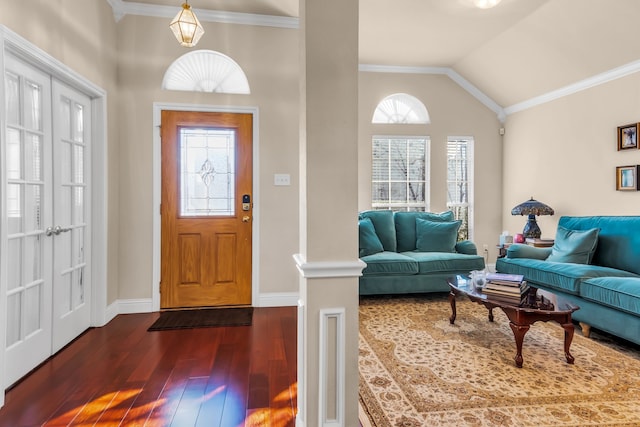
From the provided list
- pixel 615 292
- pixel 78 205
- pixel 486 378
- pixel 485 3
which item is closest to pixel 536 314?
pixel 486 378

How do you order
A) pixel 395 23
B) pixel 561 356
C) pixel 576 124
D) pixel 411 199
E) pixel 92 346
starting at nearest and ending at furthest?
1. pixel 561 356
2. pixel 92 346
3. pixel 395 23
4. pixel 576 124
5. pixel 411 199

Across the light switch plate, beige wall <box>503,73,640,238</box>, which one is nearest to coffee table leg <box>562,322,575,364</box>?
beige wall <box>503,73,640,238</box>

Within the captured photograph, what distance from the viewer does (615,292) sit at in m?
2.67

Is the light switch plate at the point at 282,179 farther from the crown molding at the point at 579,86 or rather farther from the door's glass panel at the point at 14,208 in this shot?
the crown molding at the point at 579,86

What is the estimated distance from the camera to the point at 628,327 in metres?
2.59

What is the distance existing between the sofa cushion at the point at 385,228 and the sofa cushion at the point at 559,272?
4.26 feet

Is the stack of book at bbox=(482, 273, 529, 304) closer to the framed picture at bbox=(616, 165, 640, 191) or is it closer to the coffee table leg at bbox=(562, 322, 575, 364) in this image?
the coffee table leg at bbox=(562, 322, 575, 364)

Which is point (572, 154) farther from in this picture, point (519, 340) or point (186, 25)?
point (186, 25)

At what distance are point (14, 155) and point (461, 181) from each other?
529cm

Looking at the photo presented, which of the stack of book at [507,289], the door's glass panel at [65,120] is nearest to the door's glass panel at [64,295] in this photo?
the door's glass panel at [65,120]

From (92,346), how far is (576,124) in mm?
5519

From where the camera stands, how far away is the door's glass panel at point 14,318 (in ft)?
7.03

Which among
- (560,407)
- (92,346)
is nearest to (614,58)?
(560,407)

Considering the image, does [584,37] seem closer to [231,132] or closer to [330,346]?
[231,132]
